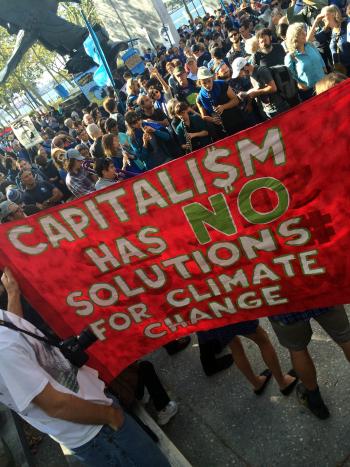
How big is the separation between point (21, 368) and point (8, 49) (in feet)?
134

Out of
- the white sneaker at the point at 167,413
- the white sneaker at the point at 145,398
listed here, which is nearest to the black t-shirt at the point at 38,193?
the white sneaker at the point at 145,398

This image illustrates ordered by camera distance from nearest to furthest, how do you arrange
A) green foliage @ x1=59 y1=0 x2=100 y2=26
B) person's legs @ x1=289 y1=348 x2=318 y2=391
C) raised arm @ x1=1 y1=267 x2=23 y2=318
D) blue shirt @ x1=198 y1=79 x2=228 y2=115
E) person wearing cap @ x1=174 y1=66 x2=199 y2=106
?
1. raised arm @ x1=1 y1=267 x2=23 y2=318
2. person's legs @ x1=289 y1=348 x2=318 y2=391
3. blue shirt @ x1=198 y1=79 x2=228 y2=115
4. person wearing cap @ x1=174 y1=66 x2=199 y2=106
5. green foliage @ x1=59 y1=0 x2=100 y2=26

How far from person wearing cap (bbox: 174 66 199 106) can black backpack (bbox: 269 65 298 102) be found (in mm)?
2484

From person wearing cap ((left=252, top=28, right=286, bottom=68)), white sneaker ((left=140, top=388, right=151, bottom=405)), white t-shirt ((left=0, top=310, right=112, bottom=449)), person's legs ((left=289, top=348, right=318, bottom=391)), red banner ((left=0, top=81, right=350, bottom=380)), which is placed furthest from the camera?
person wearing cap ((left=252, top=28, right=286, bottom=68))

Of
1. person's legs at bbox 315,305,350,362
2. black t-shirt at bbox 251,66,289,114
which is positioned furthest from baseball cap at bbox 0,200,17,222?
black t-shirt at bbox 251,66,289,114

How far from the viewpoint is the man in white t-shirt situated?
1590 millimetres

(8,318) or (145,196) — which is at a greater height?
(145,196)

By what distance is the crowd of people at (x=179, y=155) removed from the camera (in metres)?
1.88

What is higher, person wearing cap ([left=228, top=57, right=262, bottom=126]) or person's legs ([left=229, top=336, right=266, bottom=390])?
person wearing cap ([left=228, top=57, right=262, bottom=126])

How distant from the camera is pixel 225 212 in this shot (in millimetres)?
2037

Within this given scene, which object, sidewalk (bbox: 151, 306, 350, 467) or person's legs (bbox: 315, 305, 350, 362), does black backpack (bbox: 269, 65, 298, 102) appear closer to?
sidewalk (bbox: 151, 306, 350, 467)

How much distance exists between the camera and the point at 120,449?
1.94 m

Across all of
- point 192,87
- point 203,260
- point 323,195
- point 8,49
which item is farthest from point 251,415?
point 8,49

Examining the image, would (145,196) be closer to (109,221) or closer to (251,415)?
(109,221)
